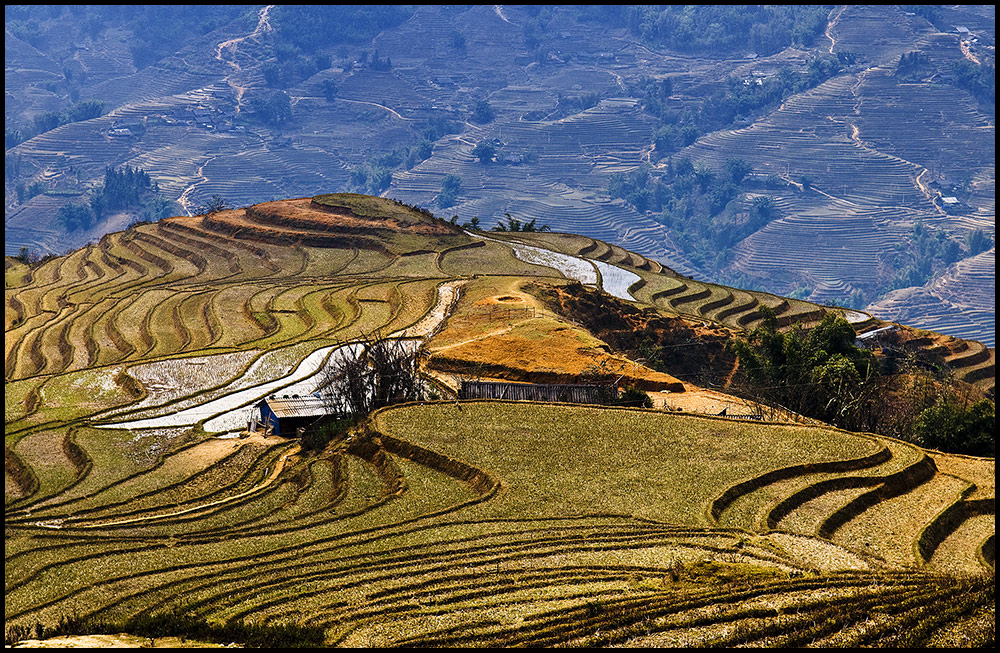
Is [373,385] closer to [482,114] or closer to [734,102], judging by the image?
[734,102]

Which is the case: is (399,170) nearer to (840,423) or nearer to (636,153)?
(636,153)

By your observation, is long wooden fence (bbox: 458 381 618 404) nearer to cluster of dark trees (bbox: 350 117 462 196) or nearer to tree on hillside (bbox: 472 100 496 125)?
cluster of dark trees (bbox: 350 117 462 196)

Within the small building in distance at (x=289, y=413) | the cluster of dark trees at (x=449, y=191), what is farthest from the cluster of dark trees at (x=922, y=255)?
the small building in distance at (x=289, y=413)

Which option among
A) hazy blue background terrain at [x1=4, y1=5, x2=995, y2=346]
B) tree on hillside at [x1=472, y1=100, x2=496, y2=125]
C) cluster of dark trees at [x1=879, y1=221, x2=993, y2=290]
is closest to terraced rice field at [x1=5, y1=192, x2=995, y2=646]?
hazy blue background terrain at [x1=4, y1=5, x2=995, y2=346]

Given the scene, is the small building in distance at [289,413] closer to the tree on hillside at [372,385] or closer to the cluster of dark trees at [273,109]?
the tree on hillside at [372,385]

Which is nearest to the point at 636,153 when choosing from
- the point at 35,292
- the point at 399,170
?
the point at 399,170

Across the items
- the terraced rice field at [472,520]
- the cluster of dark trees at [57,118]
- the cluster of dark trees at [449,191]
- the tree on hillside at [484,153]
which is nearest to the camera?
the terraced rice field at [472,520]
